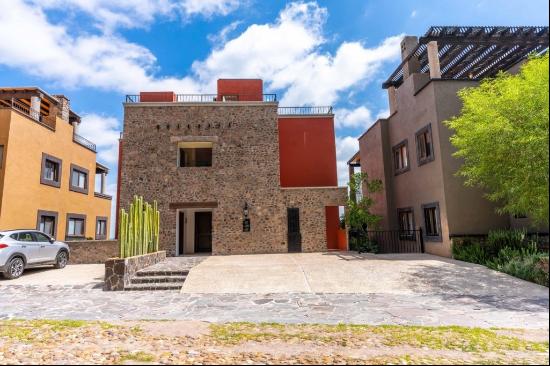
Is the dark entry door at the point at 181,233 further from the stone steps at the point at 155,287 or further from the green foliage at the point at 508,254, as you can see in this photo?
the green foliage at the point at 508,254

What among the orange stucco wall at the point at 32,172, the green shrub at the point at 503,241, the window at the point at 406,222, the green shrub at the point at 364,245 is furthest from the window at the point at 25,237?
the green shrub at the point at 503,241

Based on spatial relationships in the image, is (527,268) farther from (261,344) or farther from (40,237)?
(40,237)

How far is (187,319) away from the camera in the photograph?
20.0 ft

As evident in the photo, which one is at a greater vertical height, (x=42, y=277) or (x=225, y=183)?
(x=225, y=183)

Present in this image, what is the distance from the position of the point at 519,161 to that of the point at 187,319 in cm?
833

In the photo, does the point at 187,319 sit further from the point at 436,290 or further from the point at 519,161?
the point at 519,161

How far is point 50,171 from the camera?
1773 centimetres

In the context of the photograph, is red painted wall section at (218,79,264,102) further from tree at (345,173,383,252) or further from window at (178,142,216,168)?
tree at (345,173,383,252)

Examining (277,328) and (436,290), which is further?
(436,290)

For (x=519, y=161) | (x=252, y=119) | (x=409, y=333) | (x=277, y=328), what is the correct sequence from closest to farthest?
(x=409, y=333), (x=277, y=328), (x=519, y=161), (x=252, y=119)

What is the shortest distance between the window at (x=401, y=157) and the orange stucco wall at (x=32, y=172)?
1794 cm

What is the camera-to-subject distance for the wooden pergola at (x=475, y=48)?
44.7ft

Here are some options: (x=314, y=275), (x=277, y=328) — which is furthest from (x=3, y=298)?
(x=314, y=275)

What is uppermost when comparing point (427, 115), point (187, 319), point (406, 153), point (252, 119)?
point (252, 119)
